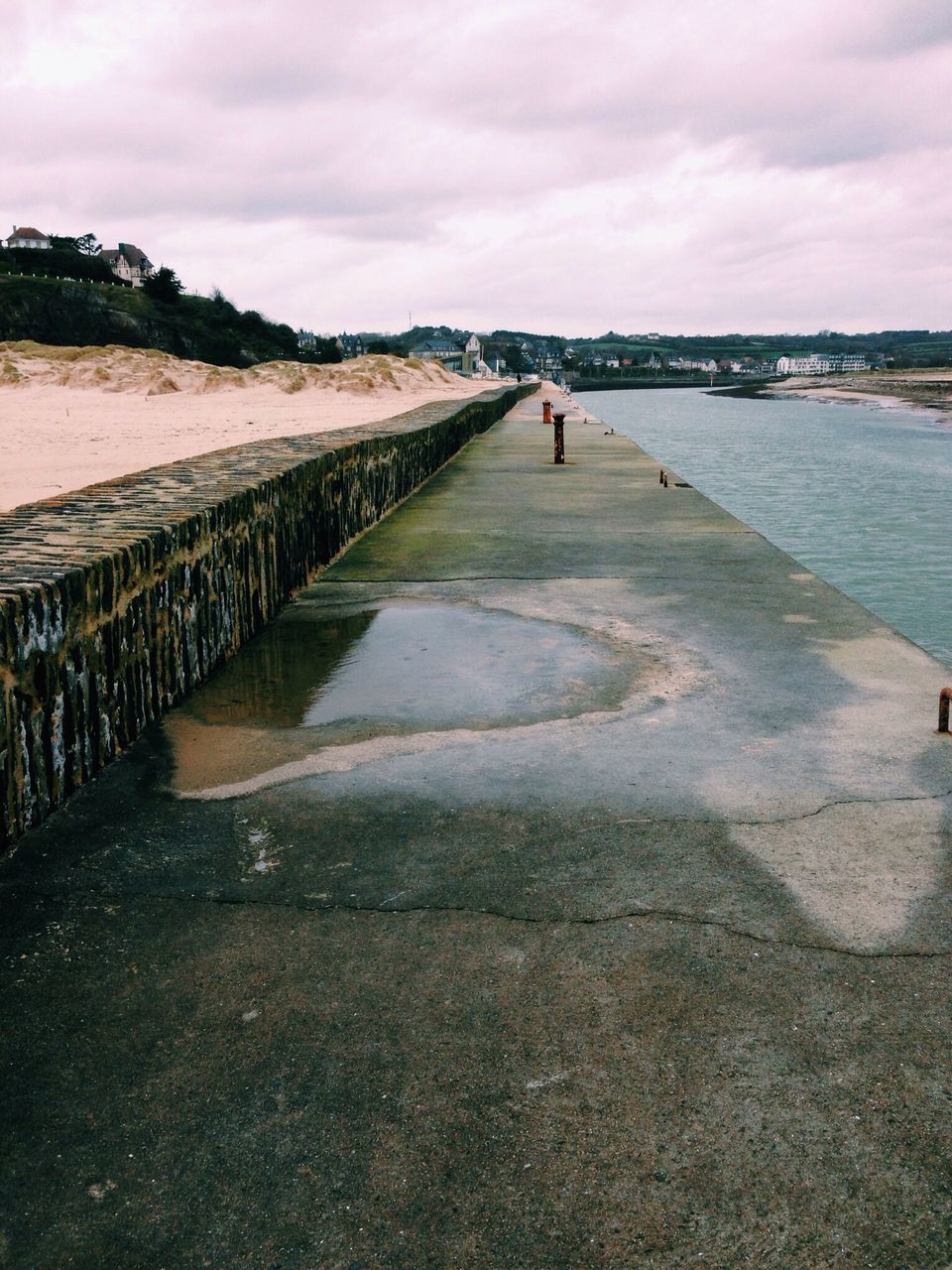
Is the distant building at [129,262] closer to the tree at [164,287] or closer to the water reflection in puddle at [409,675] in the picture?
the tree at [164,287]

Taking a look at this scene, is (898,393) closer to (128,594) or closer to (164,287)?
(164,287)

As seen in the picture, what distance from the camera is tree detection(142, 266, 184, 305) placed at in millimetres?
108375

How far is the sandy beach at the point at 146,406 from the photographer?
55.9ft

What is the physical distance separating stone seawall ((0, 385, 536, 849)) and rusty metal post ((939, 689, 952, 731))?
10.7ft

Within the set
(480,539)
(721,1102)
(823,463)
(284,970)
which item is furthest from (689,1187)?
(823,463)

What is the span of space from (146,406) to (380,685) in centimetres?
3274

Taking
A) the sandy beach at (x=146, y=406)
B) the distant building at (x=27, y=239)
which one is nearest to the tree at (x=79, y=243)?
the distant building at (x=27, y=239)

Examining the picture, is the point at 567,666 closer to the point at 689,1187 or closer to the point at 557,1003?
the point at 557,1003

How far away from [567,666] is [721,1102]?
3.34m

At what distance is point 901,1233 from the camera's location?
1891mm

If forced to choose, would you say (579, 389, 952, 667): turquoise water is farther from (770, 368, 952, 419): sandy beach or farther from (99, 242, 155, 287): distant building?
(99, 242, 155, 287): distant building

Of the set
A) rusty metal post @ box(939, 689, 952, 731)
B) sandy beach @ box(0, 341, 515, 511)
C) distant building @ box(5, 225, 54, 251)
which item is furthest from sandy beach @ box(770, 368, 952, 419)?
distant building @ box(5, 225, 54, 251)

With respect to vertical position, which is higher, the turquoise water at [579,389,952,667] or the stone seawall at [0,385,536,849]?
the stone seawall at [0,385,536,849]

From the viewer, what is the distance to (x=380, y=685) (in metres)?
5.18
